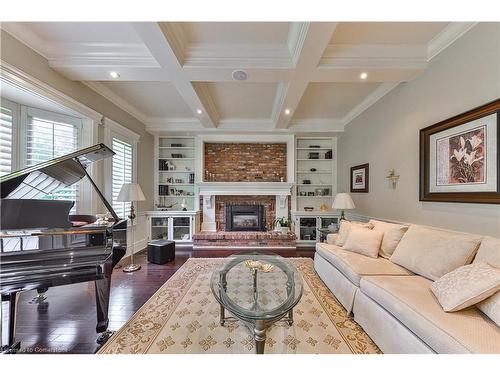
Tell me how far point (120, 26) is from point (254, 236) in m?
4.25

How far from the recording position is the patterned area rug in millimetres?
1712

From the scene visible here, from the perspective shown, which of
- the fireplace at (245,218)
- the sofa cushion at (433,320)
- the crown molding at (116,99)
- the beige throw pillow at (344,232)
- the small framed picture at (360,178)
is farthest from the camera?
→ the fireplace at (245,218)

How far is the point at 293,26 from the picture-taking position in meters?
2.09

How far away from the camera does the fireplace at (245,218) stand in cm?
544

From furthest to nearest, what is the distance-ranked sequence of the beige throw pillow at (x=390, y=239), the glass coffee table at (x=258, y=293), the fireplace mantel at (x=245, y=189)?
the fireplace mantel at (x=245, y=189), the beige throw pillow at (x=390, y=239), the glass coffee table at (x=258, y=293)

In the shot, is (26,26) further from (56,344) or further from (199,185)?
(199,185)

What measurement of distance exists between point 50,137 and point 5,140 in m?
0.51

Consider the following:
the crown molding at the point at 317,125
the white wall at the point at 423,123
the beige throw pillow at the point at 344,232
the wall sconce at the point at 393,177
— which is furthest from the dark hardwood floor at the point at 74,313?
the crown molding at the point at 317,125

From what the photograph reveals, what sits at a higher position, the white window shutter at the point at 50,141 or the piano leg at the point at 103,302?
the white window shutter at the point at 50,141

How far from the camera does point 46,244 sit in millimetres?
1733

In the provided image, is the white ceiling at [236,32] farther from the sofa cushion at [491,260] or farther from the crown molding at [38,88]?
the sofa cushion at [491,260]

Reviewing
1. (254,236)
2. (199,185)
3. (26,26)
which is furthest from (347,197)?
(26,26)

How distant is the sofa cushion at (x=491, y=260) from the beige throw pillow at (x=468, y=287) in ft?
0.13

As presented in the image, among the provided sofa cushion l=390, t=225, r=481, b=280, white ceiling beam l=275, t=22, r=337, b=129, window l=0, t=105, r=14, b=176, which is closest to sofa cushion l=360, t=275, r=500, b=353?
sofa cushion l=390, t=225, r=481, b=280
